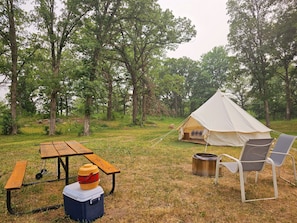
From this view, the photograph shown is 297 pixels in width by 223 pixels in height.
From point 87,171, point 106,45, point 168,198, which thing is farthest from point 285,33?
point 87,171

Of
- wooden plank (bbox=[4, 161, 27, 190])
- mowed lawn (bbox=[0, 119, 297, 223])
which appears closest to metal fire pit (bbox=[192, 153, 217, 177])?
mowed lawn (bbox=[0, 119, 297, 223])

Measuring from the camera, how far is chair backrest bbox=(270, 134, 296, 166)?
348 cm

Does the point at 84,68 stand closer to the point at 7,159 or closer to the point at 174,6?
the point at 7,159

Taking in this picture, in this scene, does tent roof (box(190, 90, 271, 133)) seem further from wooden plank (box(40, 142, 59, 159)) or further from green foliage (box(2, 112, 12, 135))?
green foliage (box(2, 112, 12, 135))

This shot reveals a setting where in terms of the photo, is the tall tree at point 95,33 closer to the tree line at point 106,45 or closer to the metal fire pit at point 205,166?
the tree line at point 106,45

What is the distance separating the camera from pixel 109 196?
2.94 meters

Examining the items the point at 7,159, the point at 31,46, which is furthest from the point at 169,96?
the point at 7,159

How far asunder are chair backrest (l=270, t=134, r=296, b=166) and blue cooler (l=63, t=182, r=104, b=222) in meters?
3.02

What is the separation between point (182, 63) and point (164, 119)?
12.3m

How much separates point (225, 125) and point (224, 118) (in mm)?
366

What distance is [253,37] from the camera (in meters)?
14.8

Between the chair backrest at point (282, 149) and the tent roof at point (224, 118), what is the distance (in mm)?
3878

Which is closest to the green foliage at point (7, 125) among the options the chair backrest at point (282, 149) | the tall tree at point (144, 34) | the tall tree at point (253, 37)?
the tall tree at point (144, 34)

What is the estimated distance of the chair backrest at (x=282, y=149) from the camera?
11.4 feet
